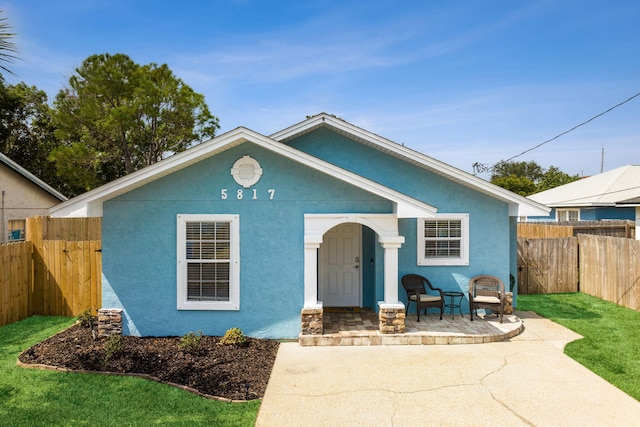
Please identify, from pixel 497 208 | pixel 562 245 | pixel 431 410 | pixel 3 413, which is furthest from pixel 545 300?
pixel 3 413

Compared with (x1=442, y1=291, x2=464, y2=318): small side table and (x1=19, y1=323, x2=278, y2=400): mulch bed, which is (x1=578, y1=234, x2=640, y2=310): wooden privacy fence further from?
(x1=19, y1=323, x2=278, y2=400): mulch bed

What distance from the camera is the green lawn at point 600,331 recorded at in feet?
23.5

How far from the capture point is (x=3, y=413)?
18.6 feet

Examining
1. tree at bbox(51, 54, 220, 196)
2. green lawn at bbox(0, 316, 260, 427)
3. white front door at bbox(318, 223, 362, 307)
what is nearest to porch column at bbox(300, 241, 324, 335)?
white front door at bbox(318, 223, 362, 307)

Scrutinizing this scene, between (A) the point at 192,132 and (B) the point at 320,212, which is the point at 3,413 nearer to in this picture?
(B) the point at 320,212

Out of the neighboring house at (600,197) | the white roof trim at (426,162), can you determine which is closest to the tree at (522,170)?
the neighboring house at (600,197)

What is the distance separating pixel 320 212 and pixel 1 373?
6147mm

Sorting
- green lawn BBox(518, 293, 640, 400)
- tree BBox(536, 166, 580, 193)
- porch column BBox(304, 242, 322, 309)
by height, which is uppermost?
tree BBox(536, 166, 580, 193)

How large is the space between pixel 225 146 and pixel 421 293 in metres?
5.68

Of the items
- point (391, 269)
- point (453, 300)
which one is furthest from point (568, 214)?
point (391, 269)

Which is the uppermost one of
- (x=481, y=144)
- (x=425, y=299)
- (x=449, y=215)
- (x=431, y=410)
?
(x=481, y=144)

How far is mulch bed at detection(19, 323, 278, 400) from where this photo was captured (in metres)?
6.63

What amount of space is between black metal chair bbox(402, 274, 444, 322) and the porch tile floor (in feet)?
1.27

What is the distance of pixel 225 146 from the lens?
870cm
